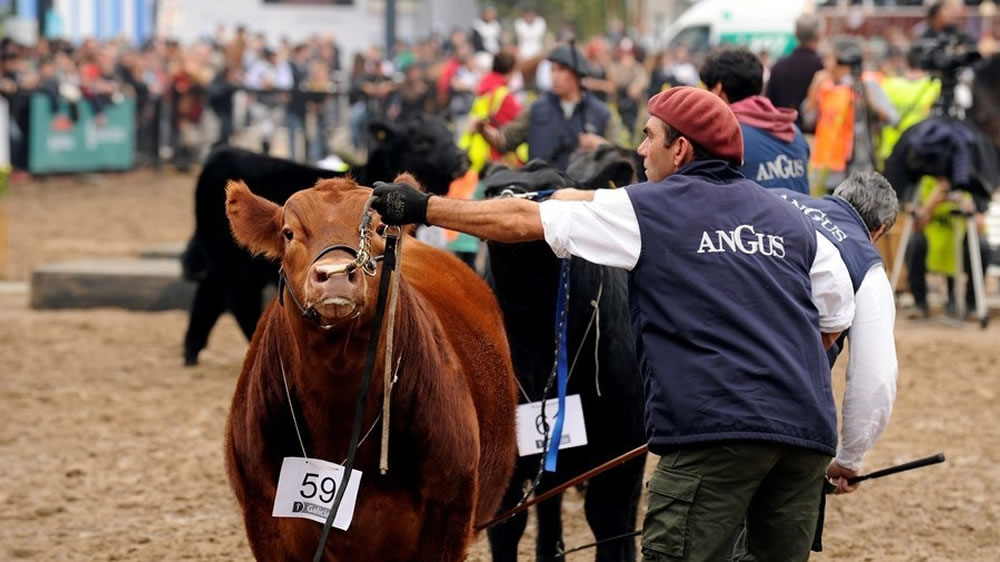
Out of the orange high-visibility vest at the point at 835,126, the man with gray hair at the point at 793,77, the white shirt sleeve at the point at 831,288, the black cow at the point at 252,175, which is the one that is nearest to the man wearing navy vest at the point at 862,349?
the white shirt sleeve at the point at 831,288

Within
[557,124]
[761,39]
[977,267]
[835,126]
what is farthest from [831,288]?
[761,39]

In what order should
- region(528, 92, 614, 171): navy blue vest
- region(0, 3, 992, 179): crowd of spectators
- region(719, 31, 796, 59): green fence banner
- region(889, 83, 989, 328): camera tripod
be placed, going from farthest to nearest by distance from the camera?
region(719, 31, 796, 59): green fence banner < region(0, 3, 992, 179): crowd of spectators < region(889, 83, 989, 328): camera tripod < region(528, 92, 614, 171): navy blue vest

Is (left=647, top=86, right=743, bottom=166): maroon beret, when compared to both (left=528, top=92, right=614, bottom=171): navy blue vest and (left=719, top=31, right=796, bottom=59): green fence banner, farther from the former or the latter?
(left=719, top=31, right=796, bottom=59): green fence banner

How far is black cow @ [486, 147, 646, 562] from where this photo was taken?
18.2 feet

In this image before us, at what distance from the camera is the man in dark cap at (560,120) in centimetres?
964

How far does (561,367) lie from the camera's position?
17.3 ft

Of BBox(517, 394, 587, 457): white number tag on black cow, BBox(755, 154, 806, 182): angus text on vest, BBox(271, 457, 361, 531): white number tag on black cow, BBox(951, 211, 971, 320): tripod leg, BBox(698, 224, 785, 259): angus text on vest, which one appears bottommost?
BBox(951, 211, 971, 320): tripod leg

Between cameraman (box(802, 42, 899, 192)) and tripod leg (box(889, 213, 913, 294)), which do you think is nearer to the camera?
tripod leg (box(889, 213, 913, 294))

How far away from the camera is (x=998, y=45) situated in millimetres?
22375

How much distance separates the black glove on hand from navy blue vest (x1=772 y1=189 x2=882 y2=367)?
1.21m

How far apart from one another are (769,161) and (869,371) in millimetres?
2256

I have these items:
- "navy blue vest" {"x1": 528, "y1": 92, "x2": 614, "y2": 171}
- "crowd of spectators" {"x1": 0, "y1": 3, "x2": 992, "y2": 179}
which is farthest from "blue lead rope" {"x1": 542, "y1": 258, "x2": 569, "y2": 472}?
"crowd of spectators" {"x1": 0, "y1": 3, "x2": 992, "y2": 179}

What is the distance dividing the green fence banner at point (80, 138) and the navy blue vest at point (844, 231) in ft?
58.3

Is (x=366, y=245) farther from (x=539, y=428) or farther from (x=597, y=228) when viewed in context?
(x=539, y=428)
